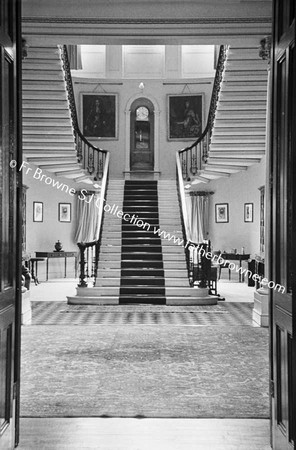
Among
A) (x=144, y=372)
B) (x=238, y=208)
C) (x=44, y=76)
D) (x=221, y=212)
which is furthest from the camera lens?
(x=221, y=212)

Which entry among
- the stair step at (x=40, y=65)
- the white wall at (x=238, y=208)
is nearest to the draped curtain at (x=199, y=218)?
the white wall at (x=238, y=208)

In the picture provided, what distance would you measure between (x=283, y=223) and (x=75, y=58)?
15114 mm

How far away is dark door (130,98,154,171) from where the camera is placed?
16.8 meters

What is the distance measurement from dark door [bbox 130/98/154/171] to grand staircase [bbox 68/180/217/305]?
106 inches

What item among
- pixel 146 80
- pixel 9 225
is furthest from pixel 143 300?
pixel 146 80

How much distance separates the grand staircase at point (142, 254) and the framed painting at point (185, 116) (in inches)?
121

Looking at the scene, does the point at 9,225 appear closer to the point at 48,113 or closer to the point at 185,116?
the point at 48,113

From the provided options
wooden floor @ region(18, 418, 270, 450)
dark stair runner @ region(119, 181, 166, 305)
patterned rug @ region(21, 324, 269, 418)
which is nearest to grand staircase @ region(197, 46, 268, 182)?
dark stair runner @ region(119, 181, 166, 305)

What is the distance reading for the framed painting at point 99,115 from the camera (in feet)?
54.4

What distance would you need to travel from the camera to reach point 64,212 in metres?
15.8

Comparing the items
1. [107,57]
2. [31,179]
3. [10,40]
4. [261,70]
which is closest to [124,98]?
[107,57]

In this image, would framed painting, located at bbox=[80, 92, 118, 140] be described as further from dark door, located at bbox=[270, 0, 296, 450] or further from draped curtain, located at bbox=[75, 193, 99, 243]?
dark door, located at bbox=[270, 0, 296, 450]

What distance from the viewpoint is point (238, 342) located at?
607 cm

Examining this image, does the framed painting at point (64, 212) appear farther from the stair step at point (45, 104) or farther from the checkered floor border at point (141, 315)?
the checkered floor border at point (141, 315)
